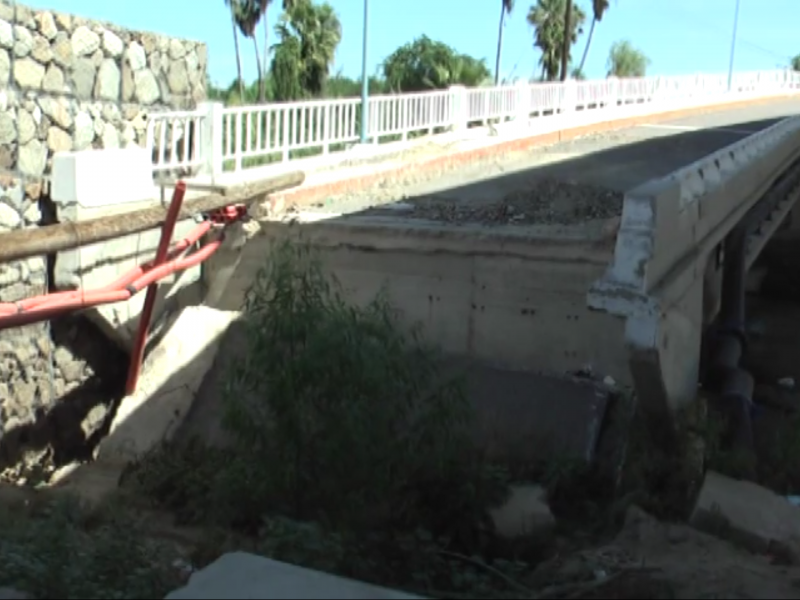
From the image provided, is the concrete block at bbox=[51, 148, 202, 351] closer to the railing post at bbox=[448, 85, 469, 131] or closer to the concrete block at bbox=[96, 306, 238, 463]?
the concrete block at bbox=[96, 306, 238, 463]

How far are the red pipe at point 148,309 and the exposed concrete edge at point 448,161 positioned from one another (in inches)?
51.2

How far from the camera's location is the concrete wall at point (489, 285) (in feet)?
23.5

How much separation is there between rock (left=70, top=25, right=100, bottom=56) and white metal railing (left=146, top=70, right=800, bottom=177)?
2.50 feet

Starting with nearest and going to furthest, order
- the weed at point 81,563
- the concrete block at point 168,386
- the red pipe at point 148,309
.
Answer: the weed at point 81,563 → the concrete block at point 168,386 → the red pipe at point 148,309

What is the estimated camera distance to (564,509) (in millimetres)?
6125

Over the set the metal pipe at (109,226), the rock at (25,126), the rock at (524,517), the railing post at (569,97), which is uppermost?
the railing post at (569,97)

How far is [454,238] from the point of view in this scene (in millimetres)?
7602

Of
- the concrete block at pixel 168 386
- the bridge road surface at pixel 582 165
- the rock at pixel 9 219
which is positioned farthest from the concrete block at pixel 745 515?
the rock at pixel 9 219

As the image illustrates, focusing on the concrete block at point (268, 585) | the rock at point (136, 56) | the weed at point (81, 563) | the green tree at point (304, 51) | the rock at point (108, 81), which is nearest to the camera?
the concrete block at point (268, 585)

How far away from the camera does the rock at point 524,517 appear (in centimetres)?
575

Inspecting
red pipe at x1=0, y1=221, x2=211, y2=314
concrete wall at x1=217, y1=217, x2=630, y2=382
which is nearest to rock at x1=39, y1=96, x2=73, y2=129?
red pipe at x1=0, y1=221, x2=211, y2=314

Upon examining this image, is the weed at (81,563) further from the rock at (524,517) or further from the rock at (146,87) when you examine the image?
the rock at (146,87)

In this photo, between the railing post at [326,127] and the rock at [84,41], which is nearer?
the rock at [84,41]

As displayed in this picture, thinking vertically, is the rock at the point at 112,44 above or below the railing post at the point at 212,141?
above
